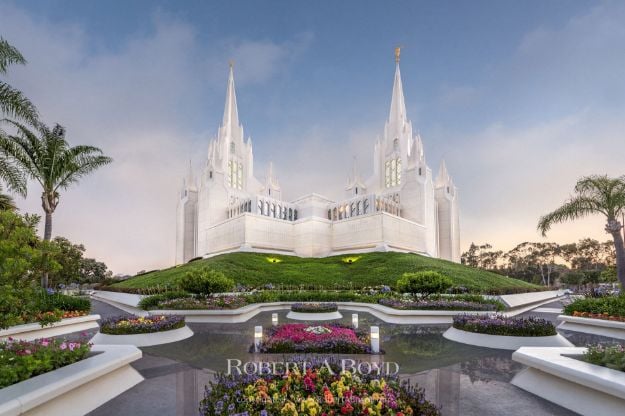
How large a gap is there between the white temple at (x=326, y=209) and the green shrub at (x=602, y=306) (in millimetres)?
36430

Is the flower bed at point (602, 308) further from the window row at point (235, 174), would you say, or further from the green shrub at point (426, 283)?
the window row at point (235, 174)

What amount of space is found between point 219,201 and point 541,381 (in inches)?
2406

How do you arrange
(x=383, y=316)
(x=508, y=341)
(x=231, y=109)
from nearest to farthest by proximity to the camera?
(x=508, y=341) → (x=383, y=316) → (x=231, y=109)

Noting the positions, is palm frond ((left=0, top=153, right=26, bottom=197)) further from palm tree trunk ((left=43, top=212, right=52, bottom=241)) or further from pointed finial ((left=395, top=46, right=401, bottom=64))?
pointed finial ((left=395, top=46, right=401, bottom=64))

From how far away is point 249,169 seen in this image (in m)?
74.3

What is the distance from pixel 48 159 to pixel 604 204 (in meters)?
28.5

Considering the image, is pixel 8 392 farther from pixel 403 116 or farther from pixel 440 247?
pixel 403 116

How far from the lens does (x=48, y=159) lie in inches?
683

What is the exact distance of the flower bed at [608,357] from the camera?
17.3 feet

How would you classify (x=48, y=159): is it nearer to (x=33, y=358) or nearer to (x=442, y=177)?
(x=33, y=358)

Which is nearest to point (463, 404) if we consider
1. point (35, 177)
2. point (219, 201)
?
point (35, 177)

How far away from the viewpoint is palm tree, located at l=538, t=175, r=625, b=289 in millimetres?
15891

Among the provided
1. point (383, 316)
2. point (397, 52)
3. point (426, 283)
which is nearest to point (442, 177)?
point (397, 52)

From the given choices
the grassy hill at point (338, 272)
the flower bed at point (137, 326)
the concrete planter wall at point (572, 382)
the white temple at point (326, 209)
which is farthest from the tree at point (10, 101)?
the white temple at point (326, 209)
